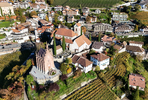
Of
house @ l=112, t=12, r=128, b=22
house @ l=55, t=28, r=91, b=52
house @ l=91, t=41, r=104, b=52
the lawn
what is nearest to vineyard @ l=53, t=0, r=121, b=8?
house @ l=112, t=12, r=128, b=22

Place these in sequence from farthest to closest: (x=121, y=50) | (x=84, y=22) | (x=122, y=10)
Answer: (x=122, y=10), (x=84, y=22), (x=121, y=50)

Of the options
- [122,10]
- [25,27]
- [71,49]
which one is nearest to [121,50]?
[71,49]

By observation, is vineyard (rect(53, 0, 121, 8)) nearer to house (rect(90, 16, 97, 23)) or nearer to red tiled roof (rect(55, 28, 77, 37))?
house (rect(90, 16, 97, 23))

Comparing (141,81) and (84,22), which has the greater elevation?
(84,22)

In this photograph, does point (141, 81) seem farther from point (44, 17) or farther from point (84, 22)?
point (44, 17)

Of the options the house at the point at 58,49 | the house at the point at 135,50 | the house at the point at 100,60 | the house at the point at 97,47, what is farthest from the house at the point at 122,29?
the house at the point at 58,49

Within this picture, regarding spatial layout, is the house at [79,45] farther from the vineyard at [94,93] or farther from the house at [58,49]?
the vineyard at [94,93]
